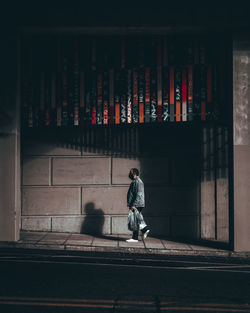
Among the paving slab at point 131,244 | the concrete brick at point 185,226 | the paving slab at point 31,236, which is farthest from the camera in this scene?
the concrete brick at point 185,226

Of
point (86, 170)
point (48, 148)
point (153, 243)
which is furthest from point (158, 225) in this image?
point (48, 148)

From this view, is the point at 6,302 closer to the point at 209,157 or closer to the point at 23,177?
the point at 23,177

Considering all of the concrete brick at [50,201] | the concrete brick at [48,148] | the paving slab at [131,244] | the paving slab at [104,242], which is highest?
the concrete brick at [48,148]

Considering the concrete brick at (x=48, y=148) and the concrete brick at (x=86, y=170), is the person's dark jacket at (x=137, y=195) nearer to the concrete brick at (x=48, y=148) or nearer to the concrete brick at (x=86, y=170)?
the concrete brick at (x=86, y=170)

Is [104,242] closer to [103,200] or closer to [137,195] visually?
[137,195]

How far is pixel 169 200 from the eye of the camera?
10.9 meters

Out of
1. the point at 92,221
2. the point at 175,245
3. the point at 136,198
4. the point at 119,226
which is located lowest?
the point at 175,245

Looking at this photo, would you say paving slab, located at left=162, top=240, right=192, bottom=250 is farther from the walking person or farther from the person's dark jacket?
the person's dark jacket

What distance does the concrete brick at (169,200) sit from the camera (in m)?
10.9

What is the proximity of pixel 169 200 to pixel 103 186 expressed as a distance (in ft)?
6.24

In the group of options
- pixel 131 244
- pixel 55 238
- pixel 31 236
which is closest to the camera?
pixel 131 244

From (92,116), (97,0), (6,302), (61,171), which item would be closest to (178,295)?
(6,302)

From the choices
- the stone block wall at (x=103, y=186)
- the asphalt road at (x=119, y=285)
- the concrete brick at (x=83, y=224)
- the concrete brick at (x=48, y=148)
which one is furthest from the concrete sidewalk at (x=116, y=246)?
the concrete brick at (x=48, y=148)

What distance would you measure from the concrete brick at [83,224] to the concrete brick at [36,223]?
6.6 inches
